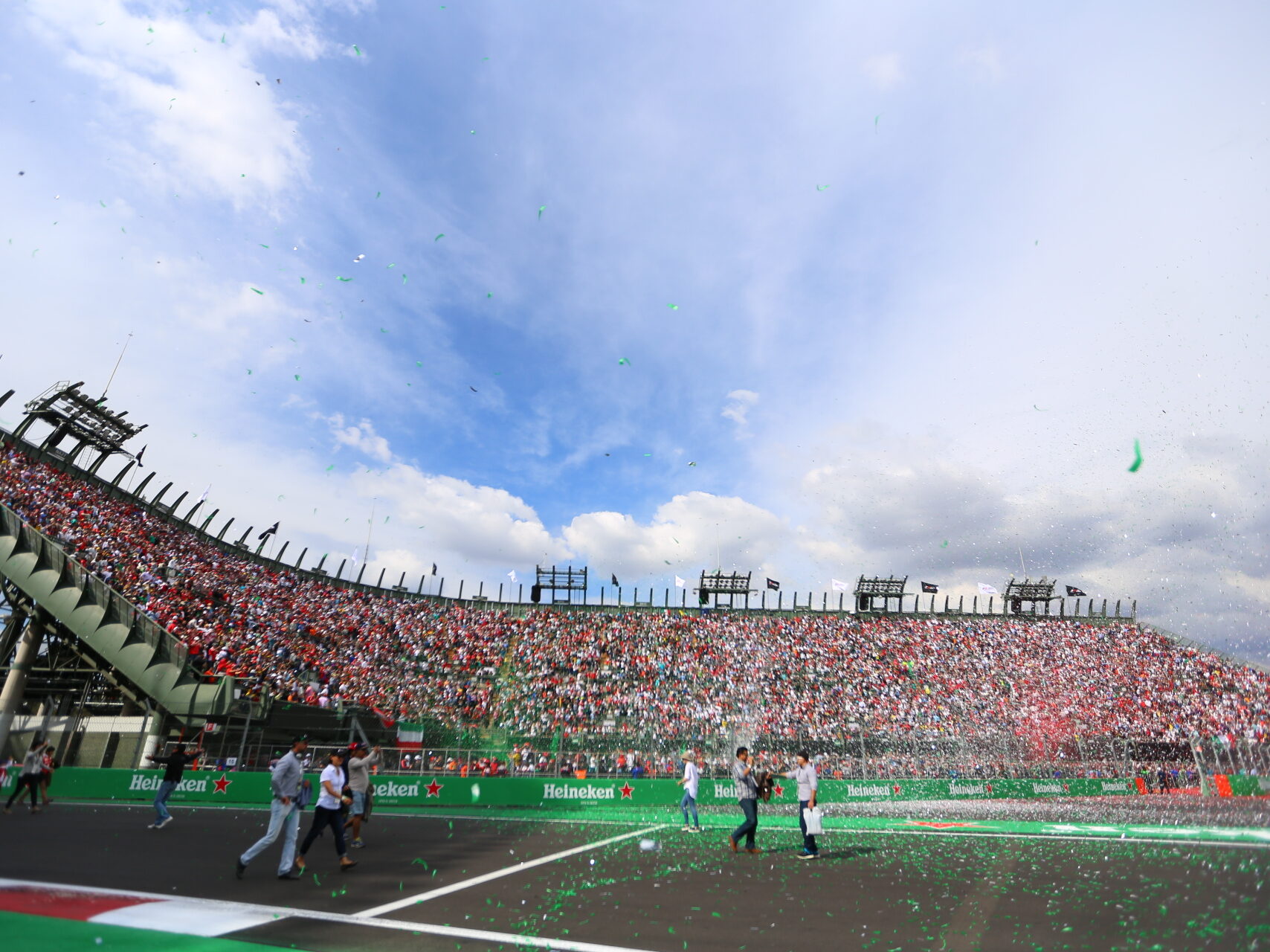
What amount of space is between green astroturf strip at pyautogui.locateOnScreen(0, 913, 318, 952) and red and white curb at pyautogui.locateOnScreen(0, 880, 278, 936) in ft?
0.48

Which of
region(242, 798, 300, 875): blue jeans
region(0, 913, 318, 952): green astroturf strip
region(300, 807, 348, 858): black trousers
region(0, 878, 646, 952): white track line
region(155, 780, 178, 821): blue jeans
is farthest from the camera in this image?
region(155, 780, 178, 821): blue jeans

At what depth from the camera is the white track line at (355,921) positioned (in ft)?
19.1

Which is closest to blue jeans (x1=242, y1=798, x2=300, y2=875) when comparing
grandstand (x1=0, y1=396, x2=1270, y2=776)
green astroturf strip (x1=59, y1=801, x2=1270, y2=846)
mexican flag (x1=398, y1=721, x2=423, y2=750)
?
green astroturf strip (x1=59, y1=801, x2=1270, y2=846)

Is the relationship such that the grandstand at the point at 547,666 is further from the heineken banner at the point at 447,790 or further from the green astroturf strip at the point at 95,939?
the green astroturf strip at the point at 95,939

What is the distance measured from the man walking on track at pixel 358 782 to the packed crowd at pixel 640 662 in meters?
17.1

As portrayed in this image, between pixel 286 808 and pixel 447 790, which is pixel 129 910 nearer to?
pixel 286 808

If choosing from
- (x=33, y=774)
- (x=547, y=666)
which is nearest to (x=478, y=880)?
(x=33, y=774)

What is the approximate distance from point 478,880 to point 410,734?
23362 mm

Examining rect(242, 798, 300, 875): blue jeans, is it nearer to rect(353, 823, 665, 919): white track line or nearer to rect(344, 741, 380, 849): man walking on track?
rect(353, 823, 665, 919): white track line

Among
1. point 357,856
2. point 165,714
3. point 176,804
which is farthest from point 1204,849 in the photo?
point 165,714

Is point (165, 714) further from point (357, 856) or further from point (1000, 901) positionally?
point (1000, 901)

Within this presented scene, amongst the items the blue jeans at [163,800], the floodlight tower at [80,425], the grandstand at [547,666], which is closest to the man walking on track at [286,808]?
the blue jeans at [163,800]

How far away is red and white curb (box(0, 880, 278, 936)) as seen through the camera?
6242 millimetres

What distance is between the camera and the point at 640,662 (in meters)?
40.4
